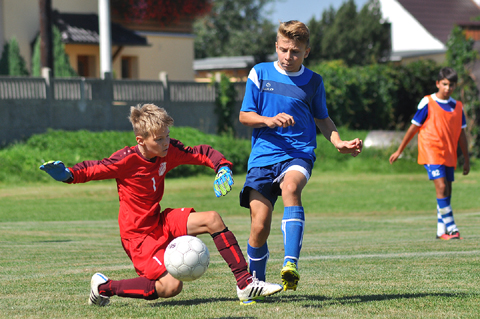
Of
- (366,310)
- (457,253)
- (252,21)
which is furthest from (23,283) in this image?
(252,21)

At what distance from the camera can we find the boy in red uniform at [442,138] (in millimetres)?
9820

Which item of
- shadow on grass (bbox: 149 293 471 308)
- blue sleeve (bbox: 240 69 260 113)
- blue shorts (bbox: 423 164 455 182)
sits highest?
blue sleeve (bbox: 240 69 260 113)

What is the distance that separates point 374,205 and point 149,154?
11668 millimetres

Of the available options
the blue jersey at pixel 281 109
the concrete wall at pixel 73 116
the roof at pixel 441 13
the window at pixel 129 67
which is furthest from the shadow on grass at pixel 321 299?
the roof at pixel 441 13

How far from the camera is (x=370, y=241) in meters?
9.70

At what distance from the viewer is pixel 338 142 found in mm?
5617

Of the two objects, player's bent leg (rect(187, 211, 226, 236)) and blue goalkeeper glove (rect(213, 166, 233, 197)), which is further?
player's bent leg (rect(187, 211, 226, 236))

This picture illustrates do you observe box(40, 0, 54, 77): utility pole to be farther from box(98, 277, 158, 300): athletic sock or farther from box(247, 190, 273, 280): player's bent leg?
box(98, 277, 158, 300): athletic sock

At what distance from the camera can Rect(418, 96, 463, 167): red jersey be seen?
9.89 m

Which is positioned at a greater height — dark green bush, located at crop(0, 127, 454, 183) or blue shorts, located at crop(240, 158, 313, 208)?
blue shorts, located at crop(240, 158, 313, 208)

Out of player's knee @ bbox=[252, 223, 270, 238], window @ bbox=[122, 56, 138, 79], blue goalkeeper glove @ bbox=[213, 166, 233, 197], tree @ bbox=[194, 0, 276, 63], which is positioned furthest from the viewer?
tree @ bbox=[194, 0, 276, 63]

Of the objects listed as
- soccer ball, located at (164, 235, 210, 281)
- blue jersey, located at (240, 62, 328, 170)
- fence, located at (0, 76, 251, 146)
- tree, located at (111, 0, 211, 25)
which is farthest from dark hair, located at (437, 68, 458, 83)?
tree, located at (111, 0, 211, 25)

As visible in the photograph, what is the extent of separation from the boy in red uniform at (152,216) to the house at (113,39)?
82.3 ft

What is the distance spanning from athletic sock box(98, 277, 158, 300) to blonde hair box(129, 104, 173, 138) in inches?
41.9
